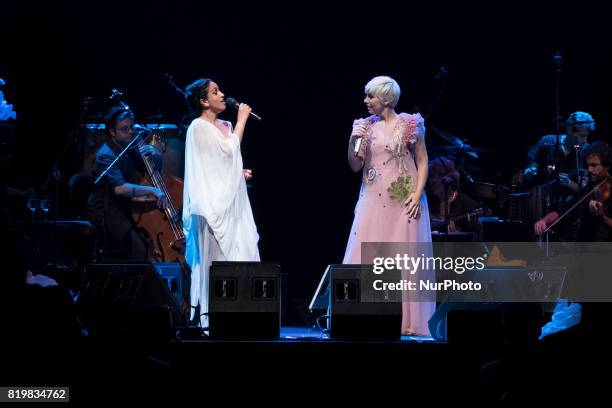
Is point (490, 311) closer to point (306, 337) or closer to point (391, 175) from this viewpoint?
point (306, 337)

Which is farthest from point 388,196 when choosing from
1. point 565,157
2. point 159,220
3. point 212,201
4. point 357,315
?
point 565,157

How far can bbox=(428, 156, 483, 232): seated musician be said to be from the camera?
939cm

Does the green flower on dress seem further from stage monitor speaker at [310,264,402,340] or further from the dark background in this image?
the dark background

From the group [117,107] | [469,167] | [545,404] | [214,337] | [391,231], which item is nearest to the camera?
[545,404]

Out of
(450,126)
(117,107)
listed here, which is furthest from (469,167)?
(117,107)

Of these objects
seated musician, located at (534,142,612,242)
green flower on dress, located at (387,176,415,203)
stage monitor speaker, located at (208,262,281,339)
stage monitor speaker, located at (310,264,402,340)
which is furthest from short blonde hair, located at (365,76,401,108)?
seated musician, located at (534,142,612,242)

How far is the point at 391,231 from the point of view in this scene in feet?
22.9

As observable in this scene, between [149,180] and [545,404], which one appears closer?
[545,404]

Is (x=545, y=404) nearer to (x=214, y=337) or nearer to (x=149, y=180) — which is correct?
(x=214, y=337)

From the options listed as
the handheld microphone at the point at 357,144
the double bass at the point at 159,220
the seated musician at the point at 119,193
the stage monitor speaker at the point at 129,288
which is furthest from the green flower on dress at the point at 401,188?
the seated musician at the point at 119,193

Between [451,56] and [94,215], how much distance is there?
4024mm

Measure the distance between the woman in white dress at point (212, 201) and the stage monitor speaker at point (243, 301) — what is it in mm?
1039

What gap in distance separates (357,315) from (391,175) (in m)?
1.60

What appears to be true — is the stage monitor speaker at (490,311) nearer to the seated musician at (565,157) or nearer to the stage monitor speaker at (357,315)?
the stage monitor speaker at (357,315)
